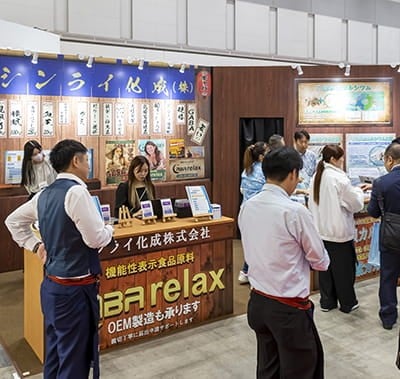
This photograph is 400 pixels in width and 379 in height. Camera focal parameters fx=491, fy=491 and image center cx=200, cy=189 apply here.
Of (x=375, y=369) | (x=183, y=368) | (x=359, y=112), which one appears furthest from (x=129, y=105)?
(x=375, y=369)

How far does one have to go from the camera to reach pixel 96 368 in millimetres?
2721

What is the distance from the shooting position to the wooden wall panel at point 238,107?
711cm

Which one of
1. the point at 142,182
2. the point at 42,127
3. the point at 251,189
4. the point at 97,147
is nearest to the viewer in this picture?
the point at 142,182

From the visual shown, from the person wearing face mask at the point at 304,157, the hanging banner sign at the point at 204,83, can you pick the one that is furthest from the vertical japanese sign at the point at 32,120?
the person wearing face mask at the point at 304,157

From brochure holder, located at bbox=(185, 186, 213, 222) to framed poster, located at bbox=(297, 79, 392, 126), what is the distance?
3444mm

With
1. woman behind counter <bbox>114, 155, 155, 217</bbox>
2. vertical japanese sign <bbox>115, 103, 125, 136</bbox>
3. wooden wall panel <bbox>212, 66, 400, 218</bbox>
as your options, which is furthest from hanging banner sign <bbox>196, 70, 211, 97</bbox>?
woman behind counter <bbox>114, 155, 155, 217</bbox>

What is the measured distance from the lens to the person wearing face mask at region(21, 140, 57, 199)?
5445 millimetres

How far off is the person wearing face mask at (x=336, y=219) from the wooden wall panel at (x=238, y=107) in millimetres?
2923

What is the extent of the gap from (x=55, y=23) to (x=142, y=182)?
3.45 metres

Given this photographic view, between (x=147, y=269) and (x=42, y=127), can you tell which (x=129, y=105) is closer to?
(x=42, y=127)

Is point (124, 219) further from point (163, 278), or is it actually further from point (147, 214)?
point (163, 278)

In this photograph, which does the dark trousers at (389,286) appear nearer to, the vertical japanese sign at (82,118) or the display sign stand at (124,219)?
the display sign stand at (124,219)

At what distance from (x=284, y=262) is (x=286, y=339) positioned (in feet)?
1.22

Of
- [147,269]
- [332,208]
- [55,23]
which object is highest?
A: [55,23]
